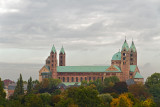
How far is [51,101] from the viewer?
104 m

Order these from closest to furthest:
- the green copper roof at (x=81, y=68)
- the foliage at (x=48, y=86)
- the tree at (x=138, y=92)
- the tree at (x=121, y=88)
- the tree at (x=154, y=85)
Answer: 1. the tree at (x=138, y=92)
2. the tree at (x=121, y=88)
3. the tree at (x=154, y=85)
4. the foliage at (x=48, y=86)
5. the green copper roof at (x=81, y=68)

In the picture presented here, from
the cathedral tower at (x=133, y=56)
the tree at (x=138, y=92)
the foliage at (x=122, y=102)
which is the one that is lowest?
the foliage at (x=122, y=102)

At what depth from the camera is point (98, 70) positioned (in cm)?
18338

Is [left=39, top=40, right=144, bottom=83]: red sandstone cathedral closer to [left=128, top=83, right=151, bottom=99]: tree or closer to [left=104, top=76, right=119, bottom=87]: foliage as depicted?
[left=104, top=76, right=119, bottom=87]: foliage

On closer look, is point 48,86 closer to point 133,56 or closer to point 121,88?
point 121,88

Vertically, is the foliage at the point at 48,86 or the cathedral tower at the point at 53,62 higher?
the cathedral tower at the point at 53,62

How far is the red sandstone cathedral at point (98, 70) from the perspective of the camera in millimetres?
175625

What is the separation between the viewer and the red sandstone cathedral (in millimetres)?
175625

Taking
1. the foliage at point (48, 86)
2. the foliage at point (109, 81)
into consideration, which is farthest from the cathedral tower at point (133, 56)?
the foliage at point (48, 86)

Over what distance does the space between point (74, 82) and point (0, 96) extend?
92.9m

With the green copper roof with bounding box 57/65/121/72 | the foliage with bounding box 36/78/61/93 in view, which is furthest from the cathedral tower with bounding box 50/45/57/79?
the foliage with bounding box 36/78/61/93

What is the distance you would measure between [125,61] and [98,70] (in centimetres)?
1525

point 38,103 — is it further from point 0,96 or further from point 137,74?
point 137,74

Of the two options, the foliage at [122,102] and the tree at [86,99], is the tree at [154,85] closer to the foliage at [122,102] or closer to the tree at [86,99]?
the foliage at [122,102]
